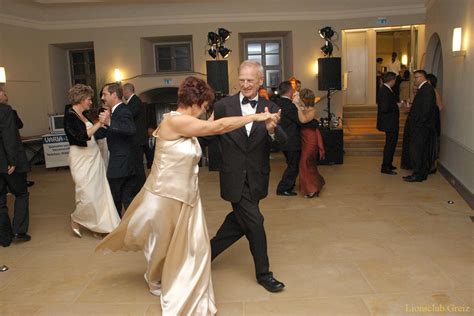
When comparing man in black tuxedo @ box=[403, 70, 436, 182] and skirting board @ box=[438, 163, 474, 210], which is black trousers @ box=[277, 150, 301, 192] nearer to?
man in black tuxedo @ box=[403, 70, 436, 182]

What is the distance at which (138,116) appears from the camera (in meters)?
5.57

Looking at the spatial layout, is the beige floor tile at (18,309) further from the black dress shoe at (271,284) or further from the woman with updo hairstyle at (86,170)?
the black dress shoe at (271,284)

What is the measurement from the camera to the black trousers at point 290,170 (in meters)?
6.04

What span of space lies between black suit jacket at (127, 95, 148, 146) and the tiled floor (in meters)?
1.21

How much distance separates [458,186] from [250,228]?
13.3ft

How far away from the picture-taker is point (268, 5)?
Answer: 10.3 metres

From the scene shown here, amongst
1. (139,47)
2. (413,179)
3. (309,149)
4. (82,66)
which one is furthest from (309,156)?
(82,66)

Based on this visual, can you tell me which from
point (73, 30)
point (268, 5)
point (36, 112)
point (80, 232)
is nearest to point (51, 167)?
point (36, 112)

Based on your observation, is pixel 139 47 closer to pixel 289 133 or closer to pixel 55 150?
pixel 55 150

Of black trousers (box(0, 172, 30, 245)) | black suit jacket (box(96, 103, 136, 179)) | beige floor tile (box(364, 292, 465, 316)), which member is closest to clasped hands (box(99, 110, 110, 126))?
black suit jacket (box(96, 103, 136, 179))

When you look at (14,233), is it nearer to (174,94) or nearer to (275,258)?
(275,258)

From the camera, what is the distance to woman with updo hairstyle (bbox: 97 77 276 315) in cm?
277

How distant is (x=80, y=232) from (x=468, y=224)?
13.1 feet

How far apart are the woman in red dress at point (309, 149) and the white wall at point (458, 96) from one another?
185cm
